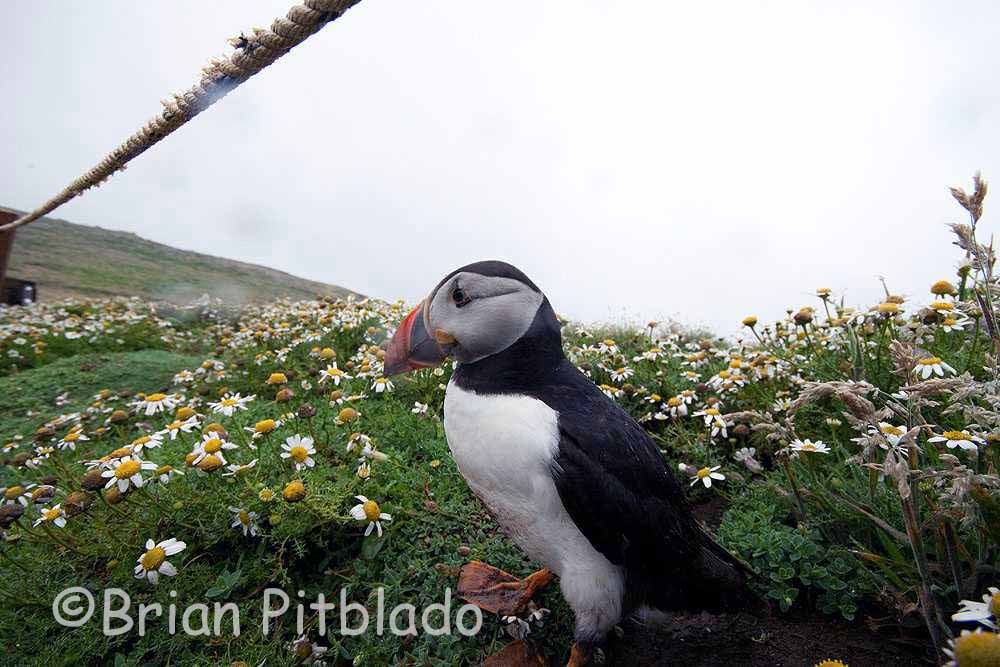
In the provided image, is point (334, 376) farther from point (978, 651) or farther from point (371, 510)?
point (978, 651)

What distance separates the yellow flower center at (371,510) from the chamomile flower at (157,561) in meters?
0.70

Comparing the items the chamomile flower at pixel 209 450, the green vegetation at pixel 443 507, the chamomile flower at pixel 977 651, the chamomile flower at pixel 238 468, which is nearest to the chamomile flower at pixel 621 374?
the green vegetation at pixel 443 507

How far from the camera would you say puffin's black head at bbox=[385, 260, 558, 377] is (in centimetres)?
185

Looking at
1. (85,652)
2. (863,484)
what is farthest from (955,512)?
(85,652)

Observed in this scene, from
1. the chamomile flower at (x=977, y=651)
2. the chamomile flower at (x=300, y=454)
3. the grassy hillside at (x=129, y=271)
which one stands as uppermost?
the chamomile flower at (x=977, y=651)

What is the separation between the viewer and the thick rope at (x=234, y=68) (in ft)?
5.09

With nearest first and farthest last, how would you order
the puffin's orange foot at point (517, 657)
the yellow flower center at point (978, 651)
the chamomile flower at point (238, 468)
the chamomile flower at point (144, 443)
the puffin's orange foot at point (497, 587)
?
the yellow flower center at point (978, 651) < the puffin's orange foot at point (517, 657) < the puffin's orange foot at point (497, 587) < the chamomile flower at point (238, 468) < the chamomile flower at point (144, 443)

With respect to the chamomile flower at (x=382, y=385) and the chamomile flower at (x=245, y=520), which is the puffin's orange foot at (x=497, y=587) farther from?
the chamomile flower at (x=382, y=385)

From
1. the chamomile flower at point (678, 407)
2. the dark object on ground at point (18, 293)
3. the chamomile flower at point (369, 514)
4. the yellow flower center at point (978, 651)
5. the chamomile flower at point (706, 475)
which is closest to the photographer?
the yellow flower center at point (978, 651)

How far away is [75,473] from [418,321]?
264 cm

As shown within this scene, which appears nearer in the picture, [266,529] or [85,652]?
[85,652]

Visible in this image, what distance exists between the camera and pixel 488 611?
2.16 metres

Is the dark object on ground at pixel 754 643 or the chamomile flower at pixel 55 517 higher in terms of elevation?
the chamomile flower at pixel 55 517

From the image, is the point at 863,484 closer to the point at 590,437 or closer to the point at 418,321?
the point at 590,437
